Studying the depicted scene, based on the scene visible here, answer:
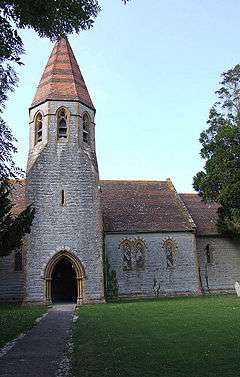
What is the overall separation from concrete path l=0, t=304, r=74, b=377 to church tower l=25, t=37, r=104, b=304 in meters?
8.83

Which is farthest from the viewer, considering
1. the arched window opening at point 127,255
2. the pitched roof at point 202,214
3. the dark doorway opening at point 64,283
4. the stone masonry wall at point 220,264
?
the pitched roof at point 202,214

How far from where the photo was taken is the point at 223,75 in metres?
30.9

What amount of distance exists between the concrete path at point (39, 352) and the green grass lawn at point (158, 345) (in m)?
0.47

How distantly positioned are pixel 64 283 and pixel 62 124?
477 inches

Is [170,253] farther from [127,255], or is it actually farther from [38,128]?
[38,128]

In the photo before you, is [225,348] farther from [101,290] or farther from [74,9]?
[101,290]

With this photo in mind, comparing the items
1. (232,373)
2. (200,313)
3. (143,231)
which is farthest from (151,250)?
(232,373)

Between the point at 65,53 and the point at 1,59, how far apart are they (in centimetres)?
2305

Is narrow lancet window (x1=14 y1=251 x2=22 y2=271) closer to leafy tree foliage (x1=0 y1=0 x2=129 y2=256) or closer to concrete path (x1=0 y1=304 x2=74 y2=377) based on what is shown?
concrete path (x1=0 y1=304 x2=74 y2=377)

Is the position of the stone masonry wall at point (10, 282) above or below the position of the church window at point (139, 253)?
below

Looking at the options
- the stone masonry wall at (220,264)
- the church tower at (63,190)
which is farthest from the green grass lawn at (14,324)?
the stone masonry wall at (220,264)

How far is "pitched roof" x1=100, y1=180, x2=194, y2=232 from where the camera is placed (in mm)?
31359

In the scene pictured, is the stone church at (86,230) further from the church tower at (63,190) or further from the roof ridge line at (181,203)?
the roof ridge line at (181,203)

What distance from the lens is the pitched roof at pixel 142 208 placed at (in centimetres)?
3136
